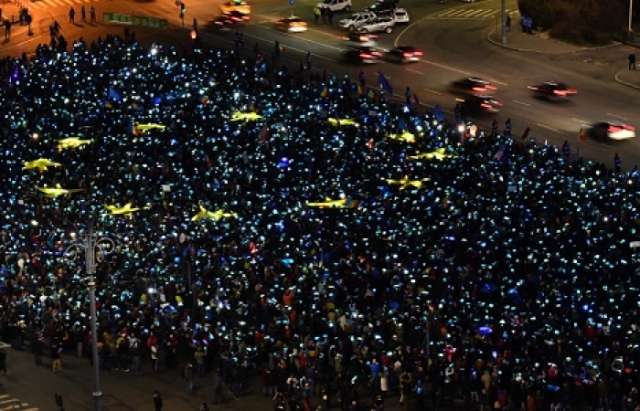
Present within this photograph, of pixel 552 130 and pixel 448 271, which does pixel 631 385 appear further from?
pixel 552 130

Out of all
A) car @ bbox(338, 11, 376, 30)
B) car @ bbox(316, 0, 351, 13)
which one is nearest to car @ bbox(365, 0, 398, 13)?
car @ bbox(316, 0, 351, 13)

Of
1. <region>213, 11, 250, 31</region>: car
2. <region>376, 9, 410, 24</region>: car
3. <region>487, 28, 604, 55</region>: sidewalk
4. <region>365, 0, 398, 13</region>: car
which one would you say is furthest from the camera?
<region>365, 0, 398, 13</region>: car

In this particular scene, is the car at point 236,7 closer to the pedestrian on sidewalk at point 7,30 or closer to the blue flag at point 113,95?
the pedestrian on sidewalk at point 7,30

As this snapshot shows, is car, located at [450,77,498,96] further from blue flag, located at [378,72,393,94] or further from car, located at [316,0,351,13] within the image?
car, located at [316,0,351,13]

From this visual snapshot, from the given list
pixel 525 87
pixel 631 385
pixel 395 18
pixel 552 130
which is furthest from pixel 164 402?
pixel 395 18

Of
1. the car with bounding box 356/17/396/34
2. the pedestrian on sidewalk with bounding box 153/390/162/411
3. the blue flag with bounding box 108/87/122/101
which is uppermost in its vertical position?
the blue flag with bounding box 108/87/122/101

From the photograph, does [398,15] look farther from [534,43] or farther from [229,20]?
[229,20]

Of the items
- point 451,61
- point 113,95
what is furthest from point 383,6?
point 113,95
